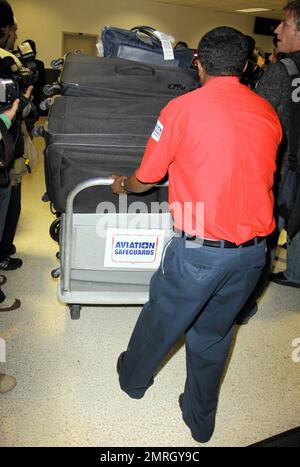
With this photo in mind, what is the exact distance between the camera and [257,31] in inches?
486

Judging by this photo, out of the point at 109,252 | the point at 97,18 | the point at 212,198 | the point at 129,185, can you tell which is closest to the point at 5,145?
the point at 129,185

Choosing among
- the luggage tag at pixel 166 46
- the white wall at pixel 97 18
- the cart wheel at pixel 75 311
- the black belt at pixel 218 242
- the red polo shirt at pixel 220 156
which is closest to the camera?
the red polo shirt at pixel 220 156

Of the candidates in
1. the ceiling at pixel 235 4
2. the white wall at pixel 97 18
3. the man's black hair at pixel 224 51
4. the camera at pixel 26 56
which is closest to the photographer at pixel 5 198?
the camera at pixel 26 56

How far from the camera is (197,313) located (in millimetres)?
1357

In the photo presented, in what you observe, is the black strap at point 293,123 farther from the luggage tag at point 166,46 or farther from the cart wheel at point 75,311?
A: the cart wheel at point 75,311

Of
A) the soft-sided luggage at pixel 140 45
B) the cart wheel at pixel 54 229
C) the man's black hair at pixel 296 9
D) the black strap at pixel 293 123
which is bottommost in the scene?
the cart wheel at pixel 54 229

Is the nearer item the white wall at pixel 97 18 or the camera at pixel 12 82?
the camera at pixel 12 82

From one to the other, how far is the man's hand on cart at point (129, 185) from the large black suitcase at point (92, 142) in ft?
0.37

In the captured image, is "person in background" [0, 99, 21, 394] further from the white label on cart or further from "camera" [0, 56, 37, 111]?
the white label on cart

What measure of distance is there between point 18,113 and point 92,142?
47cm

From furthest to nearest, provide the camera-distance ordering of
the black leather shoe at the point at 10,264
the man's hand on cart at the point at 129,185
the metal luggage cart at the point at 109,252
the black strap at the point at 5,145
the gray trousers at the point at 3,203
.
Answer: the black leather shoe at the point at 10,264 < the gray trousers at the point at 3,203 < the metal luggage cart at the point at 109,252 < the black strap at the point at 5,145 < the man's hand on cart at the point at 129,185

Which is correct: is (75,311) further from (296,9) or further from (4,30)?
(296,9)

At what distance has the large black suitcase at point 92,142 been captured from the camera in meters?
1.69
